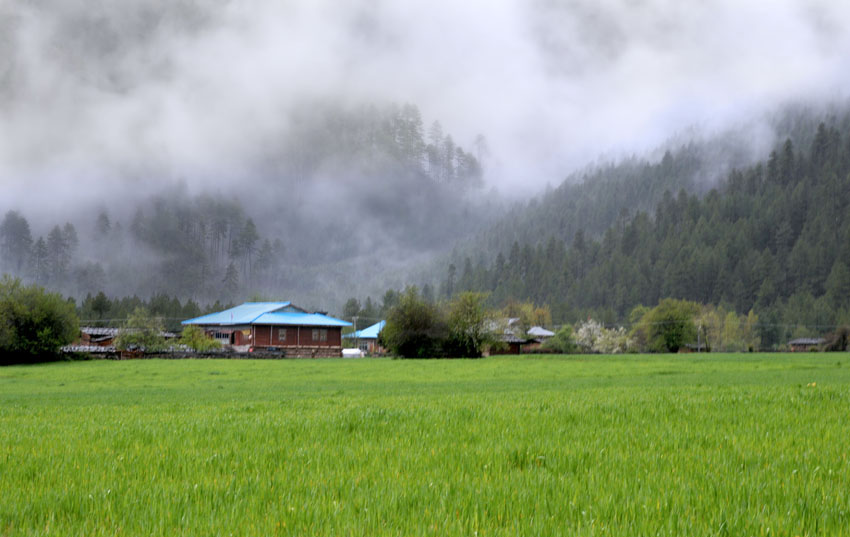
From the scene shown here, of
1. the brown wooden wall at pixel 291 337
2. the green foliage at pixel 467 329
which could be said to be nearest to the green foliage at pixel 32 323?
the brown wooden wall at pixel 291 337

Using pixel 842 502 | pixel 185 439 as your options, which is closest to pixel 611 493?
pixel 842 502

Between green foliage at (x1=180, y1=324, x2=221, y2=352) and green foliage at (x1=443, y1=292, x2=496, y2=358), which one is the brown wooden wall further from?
green foliage at (x1=443, y1=292, x2=496, y2=358)

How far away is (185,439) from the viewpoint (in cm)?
868

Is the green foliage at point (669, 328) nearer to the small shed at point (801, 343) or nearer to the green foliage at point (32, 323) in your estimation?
the small shed at point (801, 343)

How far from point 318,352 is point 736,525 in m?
114

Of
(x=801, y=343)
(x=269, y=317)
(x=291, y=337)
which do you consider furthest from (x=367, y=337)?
(x=801, y=343)

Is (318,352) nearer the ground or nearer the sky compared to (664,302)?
nearer the ground

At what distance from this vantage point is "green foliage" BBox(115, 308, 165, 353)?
95688mm

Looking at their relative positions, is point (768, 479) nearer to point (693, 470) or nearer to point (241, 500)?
point (693, 470)

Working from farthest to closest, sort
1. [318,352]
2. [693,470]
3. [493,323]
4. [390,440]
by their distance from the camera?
[318,352] → [493,323] → [390,440] → [693,470]

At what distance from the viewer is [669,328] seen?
143m

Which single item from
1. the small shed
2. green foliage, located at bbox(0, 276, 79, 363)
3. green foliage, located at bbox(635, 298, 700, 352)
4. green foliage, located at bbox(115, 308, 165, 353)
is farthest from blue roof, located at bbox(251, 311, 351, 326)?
the small shed

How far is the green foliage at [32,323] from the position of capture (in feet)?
245

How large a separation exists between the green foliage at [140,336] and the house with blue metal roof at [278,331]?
19723 millimetres
